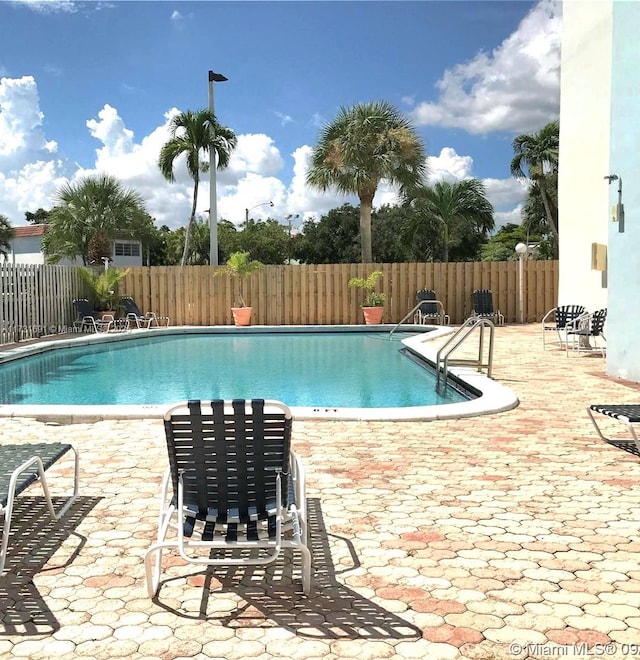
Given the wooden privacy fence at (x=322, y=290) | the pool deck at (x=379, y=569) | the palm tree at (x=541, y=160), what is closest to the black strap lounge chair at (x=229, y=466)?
the pool deck at (x=379, y=569)

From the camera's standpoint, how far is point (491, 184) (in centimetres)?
Answer: 3066

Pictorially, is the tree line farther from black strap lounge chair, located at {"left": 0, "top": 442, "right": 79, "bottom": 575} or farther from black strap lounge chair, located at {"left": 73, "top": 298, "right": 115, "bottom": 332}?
black strap lounge chair, located at {"left": 0, "top": 442, "right": 79, "bottom": 575}

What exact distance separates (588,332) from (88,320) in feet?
39.5

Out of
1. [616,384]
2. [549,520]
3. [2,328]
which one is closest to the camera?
[549,520]

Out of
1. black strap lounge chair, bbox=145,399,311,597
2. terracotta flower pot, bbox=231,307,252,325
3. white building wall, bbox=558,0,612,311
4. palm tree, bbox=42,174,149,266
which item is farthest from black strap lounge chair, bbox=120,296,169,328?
black strap lounge chair, bbox=145,399,311,597

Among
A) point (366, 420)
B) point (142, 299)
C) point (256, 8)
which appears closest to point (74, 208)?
point (142, 299)

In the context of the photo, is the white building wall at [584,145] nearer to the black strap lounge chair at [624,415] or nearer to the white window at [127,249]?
the black strap lounge chair at [624,415]

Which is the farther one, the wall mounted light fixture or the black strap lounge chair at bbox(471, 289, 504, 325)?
the black strap lounge chair at bbox(471, 289, 504, 325)

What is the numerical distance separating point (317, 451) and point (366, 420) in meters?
1.19

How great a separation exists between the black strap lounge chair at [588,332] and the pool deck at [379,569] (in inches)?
247

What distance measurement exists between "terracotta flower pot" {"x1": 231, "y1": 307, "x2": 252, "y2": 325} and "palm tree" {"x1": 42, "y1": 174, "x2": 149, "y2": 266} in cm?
862

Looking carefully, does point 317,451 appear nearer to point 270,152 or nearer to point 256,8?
point 256,8

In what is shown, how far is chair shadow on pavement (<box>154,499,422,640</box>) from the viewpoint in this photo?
2652 mm

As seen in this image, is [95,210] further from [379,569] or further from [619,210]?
[379,569]
